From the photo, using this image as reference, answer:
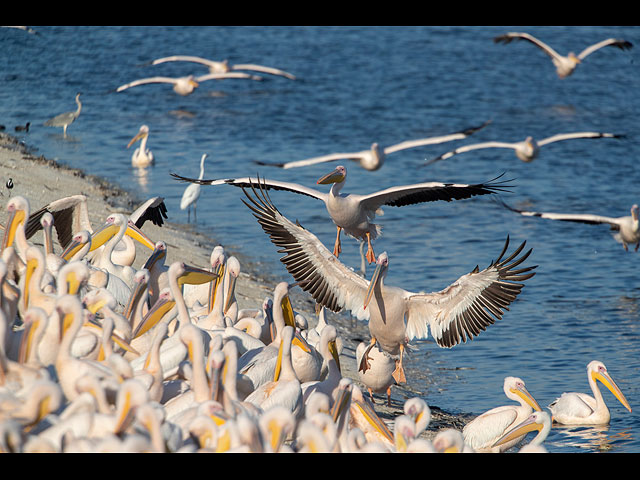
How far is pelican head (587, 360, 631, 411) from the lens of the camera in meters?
7.48

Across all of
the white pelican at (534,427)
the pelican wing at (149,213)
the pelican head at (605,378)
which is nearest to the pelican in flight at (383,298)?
the pelican head at (605,378)

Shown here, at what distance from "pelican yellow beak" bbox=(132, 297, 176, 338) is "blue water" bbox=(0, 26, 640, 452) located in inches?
84.7

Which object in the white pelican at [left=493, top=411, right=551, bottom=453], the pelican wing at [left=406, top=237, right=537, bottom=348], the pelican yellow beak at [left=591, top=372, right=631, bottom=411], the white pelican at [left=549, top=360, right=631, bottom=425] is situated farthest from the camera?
the pelican yellow beak at [left=591, top=372, right=631, bottom=411]

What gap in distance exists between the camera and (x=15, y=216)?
23.6 feet

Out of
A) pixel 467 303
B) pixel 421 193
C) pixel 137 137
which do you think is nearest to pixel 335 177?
pixel 421 193

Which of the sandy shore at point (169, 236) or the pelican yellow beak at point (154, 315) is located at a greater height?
the pelican yellow beak at point (154, 315)

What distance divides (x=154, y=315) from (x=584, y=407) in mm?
2947

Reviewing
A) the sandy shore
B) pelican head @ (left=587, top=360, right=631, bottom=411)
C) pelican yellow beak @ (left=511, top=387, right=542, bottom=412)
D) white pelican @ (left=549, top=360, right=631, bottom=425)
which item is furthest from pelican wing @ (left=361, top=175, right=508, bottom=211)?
pelican yellow beak @ (left=511, top=387, right=542, bottom=412)

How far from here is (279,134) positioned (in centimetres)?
1734

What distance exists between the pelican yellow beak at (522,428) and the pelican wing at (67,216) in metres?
3.67

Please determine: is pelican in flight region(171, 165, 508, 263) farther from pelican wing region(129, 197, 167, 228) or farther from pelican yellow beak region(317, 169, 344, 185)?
pelican wing region(129, 197, 167, 228)

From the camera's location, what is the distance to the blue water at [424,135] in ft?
Answer: 29.2

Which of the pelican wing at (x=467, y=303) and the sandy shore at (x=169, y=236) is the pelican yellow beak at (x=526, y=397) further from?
the pelican wing at (x=467, y=303)
